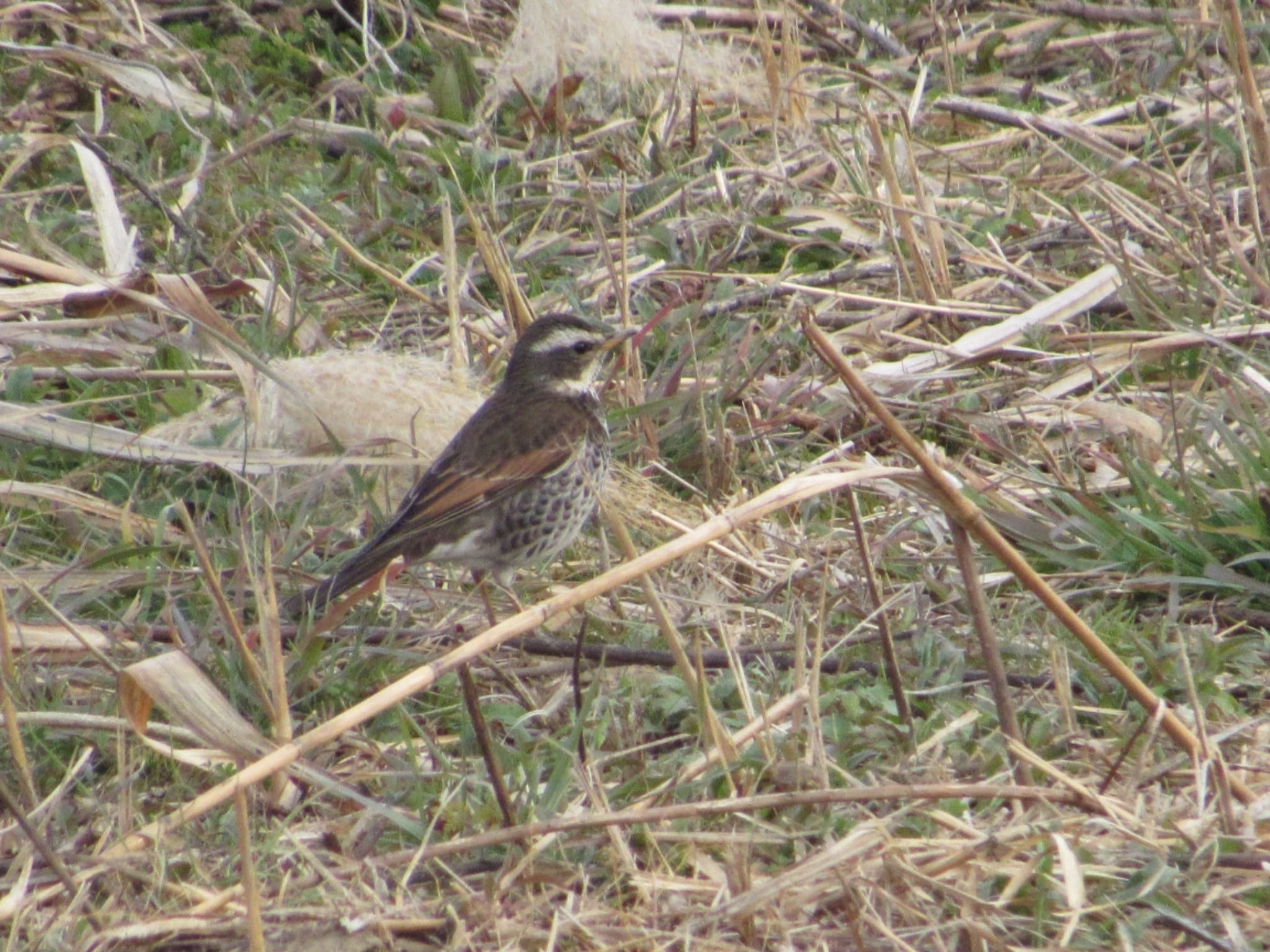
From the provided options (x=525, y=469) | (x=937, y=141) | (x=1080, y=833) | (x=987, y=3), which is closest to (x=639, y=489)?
(x=525, y=469)

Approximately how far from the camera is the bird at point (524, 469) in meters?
5.61

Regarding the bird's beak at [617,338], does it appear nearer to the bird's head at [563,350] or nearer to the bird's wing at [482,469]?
the bird's head at [563,350]

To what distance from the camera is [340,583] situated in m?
5.00

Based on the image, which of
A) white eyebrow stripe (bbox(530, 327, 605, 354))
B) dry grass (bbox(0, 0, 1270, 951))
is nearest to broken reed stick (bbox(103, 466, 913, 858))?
dry grass (bbox(0, 0, 1270, 951))

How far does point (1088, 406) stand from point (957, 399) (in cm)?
60

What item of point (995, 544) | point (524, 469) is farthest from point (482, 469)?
point (995, 544)

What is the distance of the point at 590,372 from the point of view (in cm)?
620

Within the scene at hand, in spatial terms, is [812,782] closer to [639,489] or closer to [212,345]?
[639,489]

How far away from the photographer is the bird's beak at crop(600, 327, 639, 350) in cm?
614

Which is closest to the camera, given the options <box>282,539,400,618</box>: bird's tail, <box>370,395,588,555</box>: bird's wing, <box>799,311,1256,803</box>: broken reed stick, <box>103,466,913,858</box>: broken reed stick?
<box>103,466,913,858</box>: broken reed stick

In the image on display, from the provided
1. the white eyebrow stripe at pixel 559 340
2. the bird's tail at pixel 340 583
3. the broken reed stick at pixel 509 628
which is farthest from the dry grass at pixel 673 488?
the white eyebrow stripe at pixel 559 340

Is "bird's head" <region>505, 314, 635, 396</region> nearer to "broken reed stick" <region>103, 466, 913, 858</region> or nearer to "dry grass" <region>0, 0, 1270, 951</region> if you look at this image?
"dry grass" <region>0, 0, 1270, 951</region>

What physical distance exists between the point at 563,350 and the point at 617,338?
0.22 m

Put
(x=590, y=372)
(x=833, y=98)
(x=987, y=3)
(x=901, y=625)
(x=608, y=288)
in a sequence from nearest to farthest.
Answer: (x=901, y=625), (x=590, y=372), (x=608, y=288), (x=833, y=98), (x=987, y=3)
